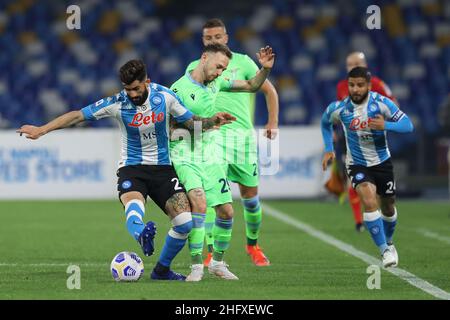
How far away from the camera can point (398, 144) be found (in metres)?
20.7

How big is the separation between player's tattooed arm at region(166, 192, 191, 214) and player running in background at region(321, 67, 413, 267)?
1.95 m

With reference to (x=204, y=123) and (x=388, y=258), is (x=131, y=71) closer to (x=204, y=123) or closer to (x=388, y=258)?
(x=204, y=123)

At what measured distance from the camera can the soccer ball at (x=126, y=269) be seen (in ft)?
25.2

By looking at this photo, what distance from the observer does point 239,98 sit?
9.69 metres

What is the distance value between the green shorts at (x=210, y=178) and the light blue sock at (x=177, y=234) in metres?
0.49

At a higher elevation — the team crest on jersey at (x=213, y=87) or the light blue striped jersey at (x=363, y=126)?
the team crest on jersey at (x=213, y=87)

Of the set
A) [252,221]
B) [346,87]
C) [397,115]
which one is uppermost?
[346,87]

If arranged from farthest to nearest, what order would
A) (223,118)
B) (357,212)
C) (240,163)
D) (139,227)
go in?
(357,212) < (240,163) < (223,118) < (139,227)

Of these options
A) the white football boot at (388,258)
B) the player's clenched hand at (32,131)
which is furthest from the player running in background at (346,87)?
the player's clenched hand at (32,131)

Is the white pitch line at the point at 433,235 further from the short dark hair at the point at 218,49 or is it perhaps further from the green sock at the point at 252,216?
the short dark hair at the point at 218,49

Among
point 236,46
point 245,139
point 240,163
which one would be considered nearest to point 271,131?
point 245,139

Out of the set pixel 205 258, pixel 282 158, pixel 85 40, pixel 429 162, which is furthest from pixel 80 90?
pixel 205 258

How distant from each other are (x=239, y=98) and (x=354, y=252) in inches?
74.8

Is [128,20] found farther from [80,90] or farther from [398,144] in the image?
[398,144]
